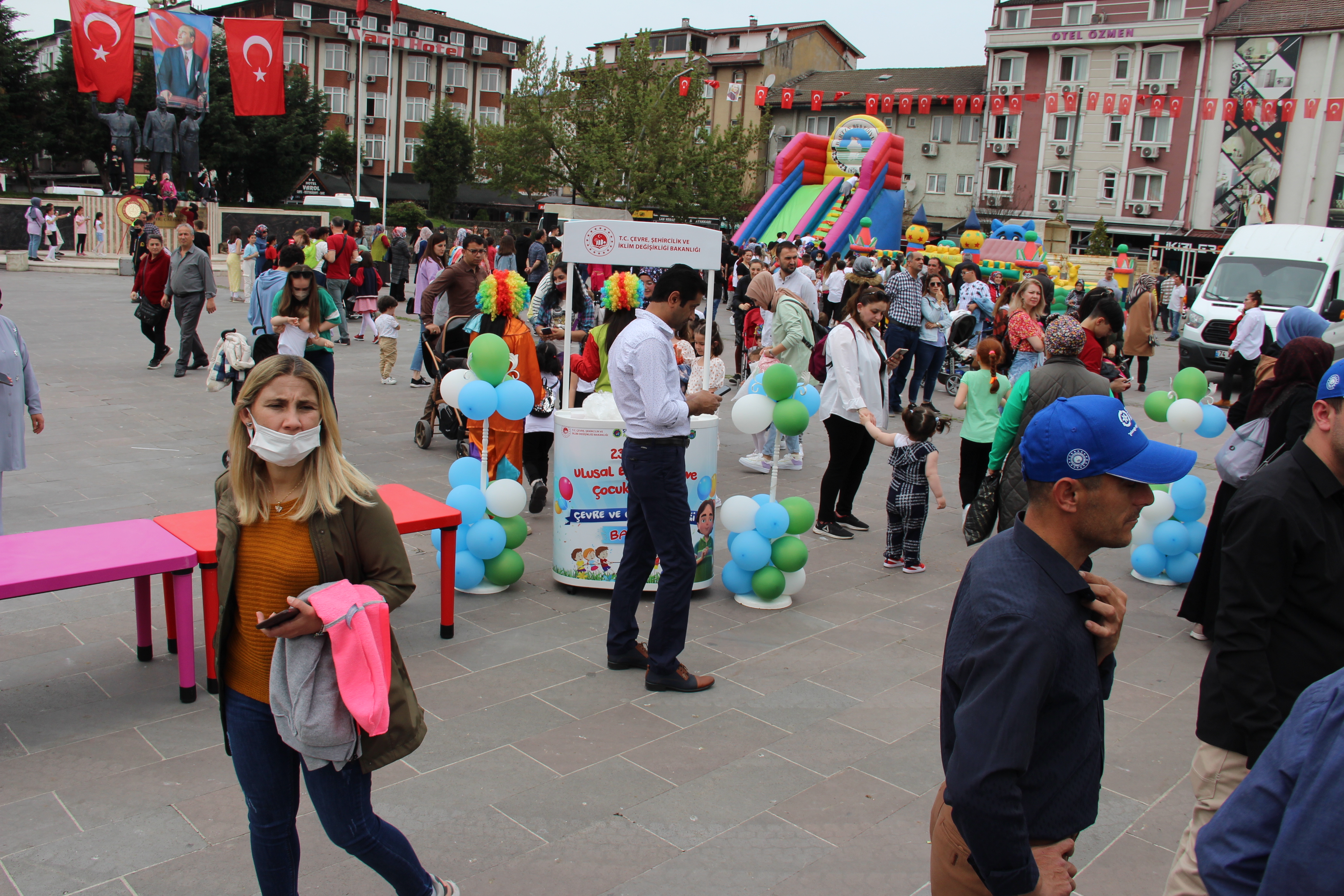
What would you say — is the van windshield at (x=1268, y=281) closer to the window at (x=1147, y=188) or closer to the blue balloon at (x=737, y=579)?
the blue balloon at (x=737, y=579)

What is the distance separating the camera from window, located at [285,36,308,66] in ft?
198

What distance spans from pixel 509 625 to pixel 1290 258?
1656cm

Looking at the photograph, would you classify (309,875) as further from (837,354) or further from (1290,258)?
(1290,258)

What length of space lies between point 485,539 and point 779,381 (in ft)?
6.32

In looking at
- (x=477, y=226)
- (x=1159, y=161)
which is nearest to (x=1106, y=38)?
(x=1159, y=161)

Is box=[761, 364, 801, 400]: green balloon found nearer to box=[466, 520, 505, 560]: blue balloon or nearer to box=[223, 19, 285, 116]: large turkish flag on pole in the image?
box=[466, 520, 505, 560]: blue balloon

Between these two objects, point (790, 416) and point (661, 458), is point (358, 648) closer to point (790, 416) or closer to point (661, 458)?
point (661, 458)

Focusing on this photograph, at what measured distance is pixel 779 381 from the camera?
19.0ft

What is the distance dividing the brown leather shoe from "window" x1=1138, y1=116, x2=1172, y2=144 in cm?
4713

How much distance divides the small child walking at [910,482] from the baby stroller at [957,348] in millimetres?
6360

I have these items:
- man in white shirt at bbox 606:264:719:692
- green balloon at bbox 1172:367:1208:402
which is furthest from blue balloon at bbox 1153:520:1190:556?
man in white shirt at bbox 606:264:719:692

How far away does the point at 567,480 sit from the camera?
18.7 ft

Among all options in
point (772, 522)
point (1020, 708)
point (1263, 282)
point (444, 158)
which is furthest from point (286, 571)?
point (444, 158)

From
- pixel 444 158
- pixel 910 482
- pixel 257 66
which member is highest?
pixel 444 158
